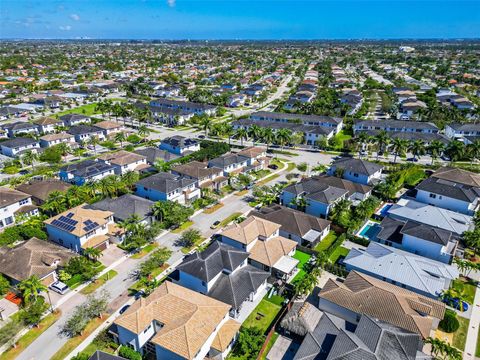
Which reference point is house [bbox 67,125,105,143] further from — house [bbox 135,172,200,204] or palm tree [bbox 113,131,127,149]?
house [bbox 135,172,200,204]

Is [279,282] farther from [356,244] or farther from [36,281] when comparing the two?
[36,281]

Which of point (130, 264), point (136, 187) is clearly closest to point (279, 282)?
point (130, 264)

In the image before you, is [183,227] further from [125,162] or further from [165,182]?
[125,162]

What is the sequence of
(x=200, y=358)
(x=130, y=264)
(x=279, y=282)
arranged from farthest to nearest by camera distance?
1. (x=130, y=264)
2. (x=279, y=282)
3. (x=200, y=358)

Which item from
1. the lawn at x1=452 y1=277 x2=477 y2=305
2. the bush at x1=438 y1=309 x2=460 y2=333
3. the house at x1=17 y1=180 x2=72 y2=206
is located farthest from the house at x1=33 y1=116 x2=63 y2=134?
the bush at x1=438 y1=309 x2=460 y2=333

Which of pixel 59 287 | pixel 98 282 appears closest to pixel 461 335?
pixel 98 282
